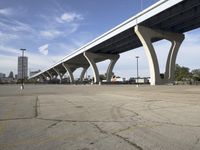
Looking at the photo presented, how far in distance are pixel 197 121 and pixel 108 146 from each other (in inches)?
186

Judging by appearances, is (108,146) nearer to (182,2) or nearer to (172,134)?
(172,134)

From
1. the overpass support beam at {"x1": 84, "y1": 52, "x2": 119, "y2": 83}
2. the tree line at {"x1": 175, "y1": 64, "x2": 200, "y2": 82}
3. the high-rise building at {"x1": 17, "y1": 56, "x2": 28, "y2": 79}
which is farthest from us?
the tree line at {"x1": 175, "y1": 64, "x2": 200, "y2": 82}

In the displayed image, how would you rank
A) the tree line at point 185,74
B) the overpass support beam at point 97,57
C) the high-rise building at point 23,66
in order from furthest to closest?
the tree line at point 185,74
the overpass support beam at point 97,57
the high-rise building at point 23,66

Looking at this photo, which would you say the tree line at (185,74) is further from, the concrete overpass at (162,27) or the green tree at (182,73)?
the concrete overpass at (162,27)

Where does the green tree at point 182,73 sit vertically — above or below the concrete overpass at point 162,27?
below

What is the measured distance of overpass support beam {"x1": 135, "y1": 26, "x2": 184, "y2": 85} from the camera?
188ft

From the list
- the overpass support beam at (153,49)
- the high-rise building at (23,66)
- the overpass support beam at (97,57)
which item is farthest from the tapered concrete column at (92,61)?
the overpass support beam at (153,49)

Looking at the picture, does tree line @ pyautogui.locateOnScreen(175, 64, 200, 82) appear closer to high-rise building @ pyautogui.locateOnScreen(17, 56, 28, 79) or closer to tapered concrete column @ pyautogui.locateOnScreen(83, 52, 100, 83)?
tapered concrete column @ pyautogui.locateOnScreen(83, 52, 100, 83)

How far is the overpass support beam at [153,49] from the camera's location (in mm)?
57156

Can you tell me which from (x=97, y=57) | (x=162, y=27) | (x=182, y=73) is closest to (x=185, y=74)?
(x=182, y=73)

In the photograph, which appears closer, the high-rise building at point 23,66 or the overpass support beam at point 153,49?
the overpass support beam at point 153,49

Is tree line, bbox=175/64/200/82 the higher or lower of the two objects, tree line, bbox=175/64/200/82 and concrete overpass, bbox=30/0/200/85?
the lower

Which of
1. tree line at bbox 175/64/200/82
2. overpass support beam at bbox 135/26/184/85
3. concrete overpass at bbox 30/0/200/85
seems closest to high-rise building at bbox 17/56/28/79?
concrete overpass at bbox 30/0/200/85

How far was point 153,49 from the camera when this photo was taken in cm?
5844
